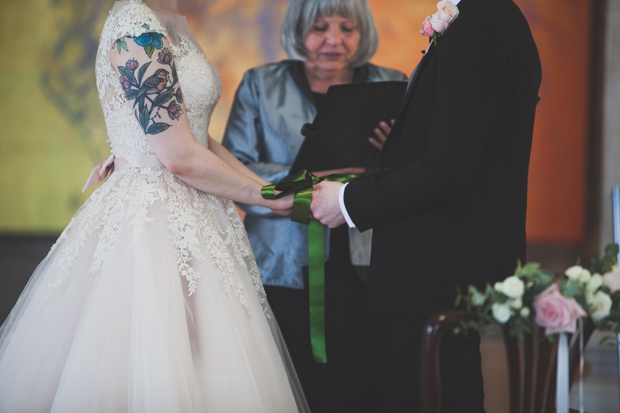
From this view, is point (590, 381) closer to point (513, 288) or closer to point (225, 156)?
point (225, 156)

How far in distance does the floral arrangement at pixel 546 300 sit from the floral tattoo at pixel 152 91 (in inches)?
37.2

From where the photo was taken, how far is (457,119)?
4.55ft

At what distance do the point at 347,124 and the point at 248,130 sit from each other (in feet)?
1.88

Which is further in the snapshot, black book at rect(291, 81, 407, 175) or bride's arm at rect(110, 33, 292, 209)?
black book at rect(291, 81, 407, 175)

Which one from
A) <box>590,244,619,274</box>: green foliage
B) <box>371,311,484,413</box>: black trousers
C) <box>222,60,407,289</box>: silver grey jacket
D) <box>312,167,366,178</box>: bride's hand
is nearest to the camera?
<box>590,244,619,274</box>: green foliage

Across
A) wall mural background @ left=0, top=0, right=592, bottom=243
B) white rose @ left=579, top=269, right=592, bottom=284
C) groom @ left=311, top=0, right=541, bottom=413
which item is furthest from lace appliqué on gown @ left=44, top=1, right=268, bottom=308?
wall mural background @ left=0, top=0, right=592, bottom=243

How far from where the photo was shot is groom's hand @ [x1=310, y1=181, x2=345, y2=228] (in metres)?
1.69

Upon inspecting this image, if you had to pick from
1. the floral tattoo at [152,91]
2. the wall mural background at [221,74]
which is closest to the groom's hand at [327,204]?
the floral tattoo at [152,91]

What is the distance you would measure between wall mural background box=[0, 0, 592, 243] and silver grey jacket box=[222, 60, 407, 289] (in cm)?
109

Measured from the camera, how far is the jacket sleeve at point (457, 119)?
1371 millimetres

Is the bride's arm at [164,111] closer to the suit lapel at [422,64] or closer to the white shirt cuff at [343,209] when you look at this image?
the white shirt cuff at [343,209]

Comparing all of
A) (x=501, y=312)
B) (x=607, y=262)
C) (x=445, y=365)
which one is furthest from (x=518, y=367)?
(x=445, y=365)

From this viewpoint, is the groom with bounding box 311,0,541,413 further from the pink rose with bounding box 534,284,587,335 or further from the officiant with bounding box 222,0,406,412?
the officiant with bounding box 222,0,406,412

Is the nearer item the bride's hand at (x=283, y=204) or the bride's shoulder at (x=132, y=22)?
the bride's shoulder at (x=132, y=22)
